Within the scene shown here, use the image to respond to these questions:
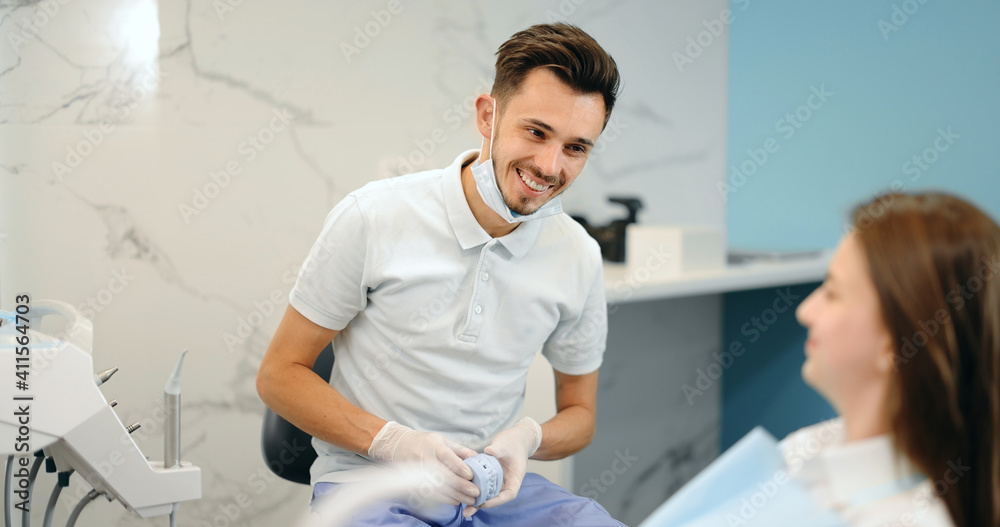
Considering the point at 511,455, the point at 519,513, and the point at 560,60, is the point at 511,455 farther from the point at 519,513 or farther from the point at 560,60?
the point at 560,60

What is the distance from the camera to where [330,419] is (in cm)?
119

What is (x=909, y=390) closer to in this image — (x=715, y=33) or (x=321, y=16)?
(x=321, y=16)

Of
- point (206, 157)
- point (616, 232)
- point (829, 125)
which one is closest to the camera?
point (206, 157)

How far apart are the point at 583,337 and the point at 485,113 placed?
0.42m

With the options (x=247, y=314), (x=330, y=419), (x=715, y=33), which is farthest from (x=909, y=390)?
(x=715, y=33)

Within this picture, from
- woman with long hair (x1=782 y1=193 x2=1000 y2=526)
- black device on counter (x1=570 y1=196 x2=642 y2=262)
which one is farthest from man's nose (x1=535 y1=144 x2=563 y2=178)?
black device on counter (x1=570 y1=196 x2=642 y2=262)

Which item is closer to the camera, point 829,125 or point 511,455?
point 511,455

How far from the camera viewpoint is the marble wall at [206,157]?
153 cm

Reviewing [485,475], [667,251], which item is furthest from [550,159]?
[667,251]

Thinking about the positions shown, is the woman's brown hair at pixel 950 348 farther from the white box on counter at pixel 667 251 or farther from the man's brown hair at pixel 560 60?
the white box on counter at pixel 667 251

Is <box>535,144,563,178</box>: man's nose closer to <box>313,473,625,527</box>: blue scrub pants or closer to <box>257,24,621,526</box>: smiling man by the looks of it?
<box>257,24,621,526</box>: smiling man

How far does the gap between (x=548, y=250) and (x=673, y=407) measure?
4.79 ft

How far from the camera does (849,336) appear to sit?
2.48ft

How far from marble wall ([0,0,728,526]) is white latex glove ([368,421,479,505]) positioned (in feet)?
2.45
